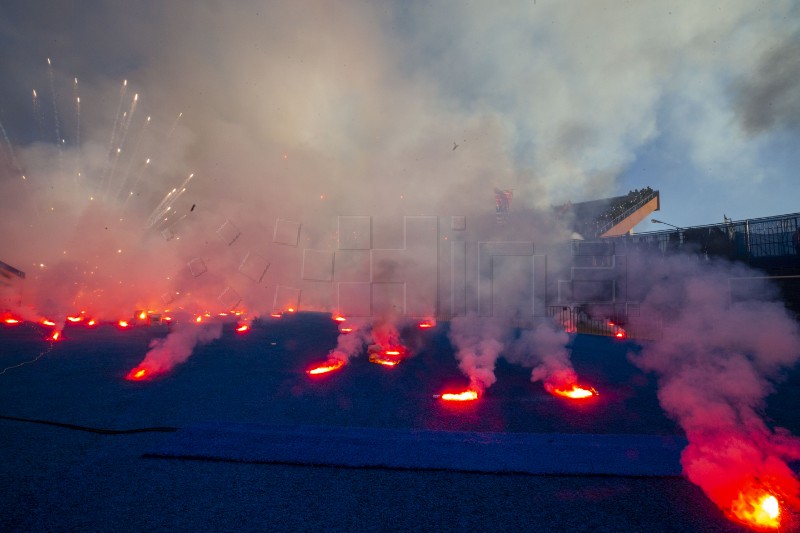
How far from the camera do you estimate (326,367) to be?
12.0 meters

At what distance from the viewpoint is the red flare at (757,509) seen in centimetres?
414

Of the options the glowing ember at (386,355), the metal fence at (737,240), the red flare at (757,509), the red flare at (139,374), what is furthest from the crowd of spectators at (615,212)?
the red flare at (139,374)

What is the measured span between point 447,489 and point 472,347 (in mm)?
8022

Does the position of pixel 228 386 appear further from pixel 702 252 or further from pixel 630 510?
pixel 702 252

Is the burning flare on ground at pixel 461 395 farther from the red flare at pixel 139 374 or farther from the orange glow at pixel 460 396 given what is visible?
the red flare at pixel 139 374

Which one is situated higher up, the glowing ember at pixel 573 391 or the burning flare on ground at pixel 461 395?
the glowing ember at pixel 573 391

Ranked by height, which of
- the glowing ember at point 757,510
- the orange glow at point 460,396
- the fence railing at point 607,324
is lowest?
the orange glow at point 460,396

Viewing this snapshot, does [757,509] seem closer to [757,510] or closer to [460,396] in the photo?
[757,510]

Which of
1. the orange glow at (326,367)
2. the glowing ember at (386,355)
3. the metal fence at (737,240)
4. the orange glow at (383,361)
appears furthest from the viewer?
the metal fence at (737,240)

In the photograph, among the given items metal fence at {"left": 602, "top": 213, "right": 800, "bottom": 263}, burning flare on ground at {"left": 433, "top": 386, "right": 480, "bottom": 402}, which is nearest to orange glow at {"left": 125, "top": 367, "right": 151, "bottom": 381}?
burning flare on ground at {"left": 433, "top": 386, "right": 480, "bottom": 402}

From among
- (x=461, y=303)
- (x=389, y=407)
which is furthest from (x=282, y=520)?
(x=461, y=303)

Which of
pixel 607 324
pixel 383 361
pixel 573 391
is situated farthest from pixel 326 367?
pixel 607 324

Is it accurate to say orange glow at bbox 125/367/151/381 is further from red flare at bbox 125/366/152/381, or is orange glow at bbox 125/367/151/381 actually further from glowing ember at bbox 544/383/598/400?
glowing ember at bbox 544/383/598/400

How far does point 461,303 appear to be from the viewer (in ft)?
55.5
